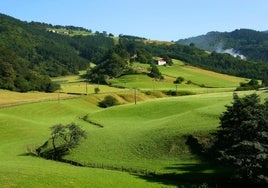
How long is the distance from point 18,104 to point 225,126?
78049 mm

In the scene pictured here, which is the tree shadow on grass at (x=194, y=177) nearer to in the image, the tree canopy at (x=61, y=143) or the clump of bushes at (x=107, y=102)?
the tree canopy at (x=61, y=143)

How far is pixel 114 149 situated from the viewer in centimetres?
6706

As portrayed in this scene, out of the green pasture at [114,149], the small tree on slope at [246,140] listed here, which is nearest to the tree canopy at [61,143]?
the green pasture at [114,149]

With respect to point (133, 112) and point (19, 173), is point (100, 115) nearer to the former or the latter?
point (133, 112)

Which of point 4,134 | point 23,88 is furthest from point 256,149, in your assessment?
point 23,88

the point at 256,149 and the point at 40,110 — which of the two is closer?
the point at 256,149

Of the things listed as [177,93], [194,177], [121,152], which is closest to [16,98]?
[177,93]

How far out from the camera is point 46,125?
10162cm

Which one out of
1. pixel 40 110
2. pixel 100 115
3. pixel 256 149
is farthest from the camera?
pixel 40 110

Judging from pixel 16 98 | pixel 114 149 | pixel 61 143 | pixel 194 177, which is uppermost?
pixel 16 98

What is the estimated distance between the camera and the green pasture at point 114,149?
51453 millimetres

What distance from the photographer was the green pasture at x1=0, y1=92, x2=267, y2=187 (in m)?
51.5

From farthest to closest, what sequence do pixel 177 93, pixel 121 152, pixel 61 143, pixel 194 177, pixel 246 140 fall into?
1. pixel 177 93
2. pixel 61 143
3. pixel 121 152
4. pixel 194 177
5. pixel 246 140

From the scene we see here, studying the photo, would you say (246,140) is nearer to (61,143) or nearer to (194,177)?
(194,177)
